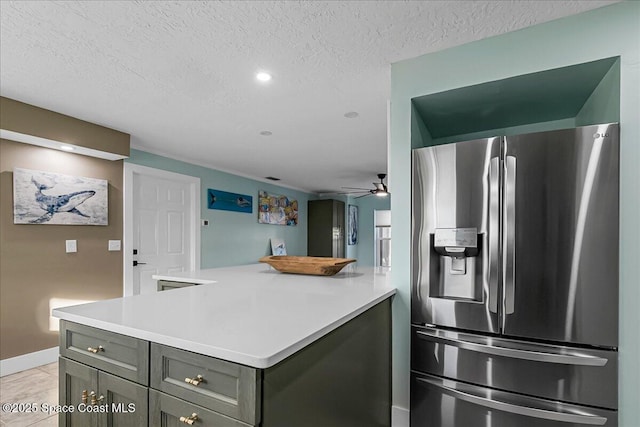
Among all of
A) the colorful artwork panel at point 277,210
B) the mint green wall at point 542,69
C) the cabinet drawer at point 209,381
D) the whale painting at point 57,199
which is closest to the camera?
the cabinet drawer at point 209,381

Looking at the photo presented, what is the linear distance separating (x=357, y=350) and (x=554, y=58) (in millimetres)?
1681

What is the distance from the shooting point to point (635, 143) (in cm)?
146

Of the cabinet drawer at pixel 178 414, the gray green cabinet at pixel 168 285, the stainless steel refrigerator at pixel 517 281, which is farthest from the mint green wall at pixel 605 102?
the gray green cabinet at pixel 168 285

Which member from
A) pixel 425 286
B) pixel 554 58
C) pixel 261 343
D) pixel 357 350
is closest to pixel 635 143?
pixel 554 58

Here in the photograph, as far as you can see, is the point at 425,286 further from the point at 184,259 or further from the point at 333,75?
the point at 184,259

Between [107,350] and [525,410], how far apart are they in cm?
184

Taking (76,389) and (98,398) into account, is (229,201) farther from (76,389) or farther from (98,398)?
(98,398)

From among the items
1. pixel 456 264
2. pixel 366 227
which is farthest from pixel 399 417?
pixel 366 227

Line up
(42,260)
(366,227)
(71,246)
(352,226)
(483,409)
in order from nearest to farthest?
(483,409) → (42,260) → (71,246) → (352,226) → (366,227)

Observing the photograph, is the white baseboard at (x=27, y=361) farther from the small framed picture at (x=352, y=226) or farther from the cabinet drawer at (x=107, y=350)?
the small framed picture at (x=352, y=226)

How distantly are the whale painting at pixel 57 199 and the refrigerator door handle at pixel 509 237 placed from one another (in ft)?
12.1

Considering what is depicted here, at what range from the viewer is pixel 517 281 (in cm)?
168

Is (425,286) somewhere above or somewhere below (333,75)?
below

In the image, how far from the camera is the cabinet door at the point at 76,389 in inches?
52.8
